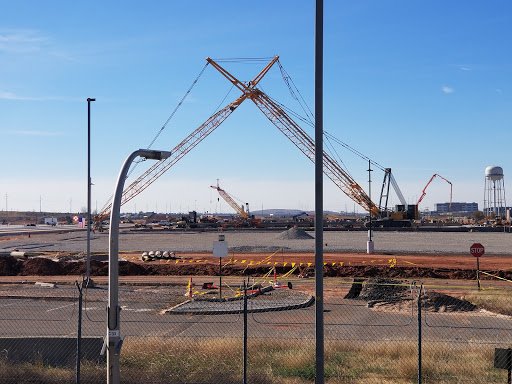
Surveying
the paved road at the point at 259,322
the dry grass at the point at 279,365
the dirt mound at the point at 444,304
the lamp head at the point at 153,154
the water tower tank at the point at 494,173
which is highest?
the water tower tank at the point at 494,173

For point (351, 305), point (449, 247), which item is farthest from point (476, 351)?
point (449, 247)

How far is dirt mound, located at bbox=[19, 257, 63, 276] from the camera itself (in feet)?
121

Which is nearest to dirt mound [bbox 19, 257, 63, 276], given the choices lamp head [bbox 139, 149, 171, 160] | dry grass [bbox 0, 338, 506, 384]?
dry grass [bbox 0, 338, 506, 384]

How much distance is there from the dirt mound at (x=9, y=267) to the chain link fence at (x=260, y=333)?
679 centimetres

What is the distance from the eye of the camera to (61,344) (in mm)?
12633

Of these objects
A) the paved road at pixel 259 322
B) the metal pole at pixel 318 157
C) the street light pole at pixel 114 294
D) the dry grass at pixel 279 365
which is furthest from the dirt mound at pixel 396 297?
the street light pole at pixel 114 294

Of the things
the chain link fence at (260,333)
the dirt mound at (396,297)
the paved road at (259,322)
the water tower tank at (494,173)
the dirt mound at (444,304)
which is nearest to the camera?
the chain link fence at (260,333)

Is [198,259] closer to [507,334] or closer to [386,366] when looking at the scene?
[507,334]

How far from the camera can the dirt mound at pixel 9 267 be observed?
37.1 metres

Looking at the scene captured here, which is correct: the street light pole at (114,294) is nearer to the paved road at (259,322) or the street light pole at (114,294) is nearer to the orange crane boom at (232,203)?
the paved road at (259,322)

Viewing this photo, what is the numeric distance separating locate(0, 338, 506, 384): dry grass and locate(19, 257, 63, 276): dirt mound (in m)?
25.5

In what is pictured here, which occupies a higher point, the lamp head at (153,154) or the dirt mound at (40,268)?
the lamp head at (153,154)

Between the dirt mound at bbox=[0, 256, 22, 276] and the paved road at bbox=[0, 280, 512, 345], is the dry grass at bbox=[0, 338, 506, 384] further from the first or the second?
the dirt mound at bbox=[0, 256, 22, 276]

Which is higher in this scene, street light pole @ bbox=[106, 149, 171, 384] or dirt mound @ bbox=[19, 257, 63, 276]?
street light pole @ bbox=[106, 149, 171, 384]
